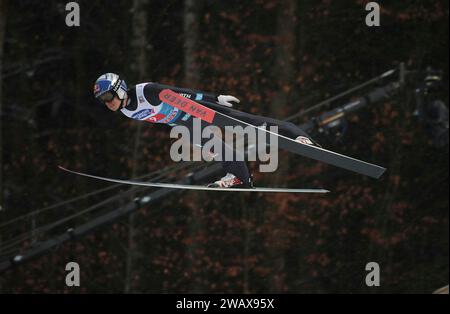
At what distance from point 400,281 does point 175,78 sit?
6.17 m

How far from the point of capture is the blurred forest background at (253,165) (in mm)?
19000

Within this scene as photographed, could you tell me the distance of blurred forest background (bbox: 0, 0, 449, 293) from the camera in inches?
748

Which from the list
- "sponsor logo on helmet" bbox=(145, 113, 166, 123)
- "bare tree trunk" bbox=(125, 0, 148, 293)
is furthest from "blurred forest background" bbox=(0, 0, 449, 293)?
"sponsor logo on helmet" bbox=(145, 113, 166, 123)

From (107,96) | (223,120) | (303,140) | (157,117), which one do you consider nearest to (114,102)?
(107,96)

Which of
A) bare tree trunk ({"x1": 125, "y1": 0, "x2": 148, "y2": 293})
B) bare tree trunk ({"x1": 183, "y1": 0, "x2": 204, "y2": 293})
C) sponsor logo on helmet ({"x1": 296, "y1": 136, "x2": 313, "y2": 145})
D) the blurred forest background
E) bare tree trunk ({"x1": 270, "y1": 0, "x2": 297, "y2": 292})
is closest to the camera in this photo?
sponsor logo on helmet ({"x1": 296, "y1": 136, "x2": 313, "y2": 145})

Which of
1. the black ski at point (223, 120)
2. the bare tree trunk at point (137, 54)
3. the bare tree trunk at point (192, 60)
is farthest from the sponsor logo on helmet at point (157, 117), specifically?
the bare tree trunk at point (192, 60)

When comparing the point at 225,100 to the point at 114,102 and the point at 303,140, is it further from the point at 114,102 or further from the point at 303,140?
the point at 114,102

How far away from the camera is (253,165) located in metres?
19.5

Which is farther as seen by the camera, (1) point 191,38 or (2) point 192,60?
(1) point 191,38

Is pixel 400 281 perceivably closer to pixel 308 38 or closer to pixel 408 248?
pixel 408 248

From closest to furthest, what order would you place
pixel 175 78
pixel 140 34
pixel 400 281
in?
pixel 140 34
pixel 175 78
pixel 400 281

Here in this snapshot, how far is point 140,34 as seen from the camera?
56.1 feet

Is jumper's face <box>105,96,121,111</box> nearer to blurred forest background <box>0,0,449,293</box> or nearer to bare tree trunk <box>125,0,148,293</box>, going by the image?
bare tree trunk <box>125,0,148,293</box>
